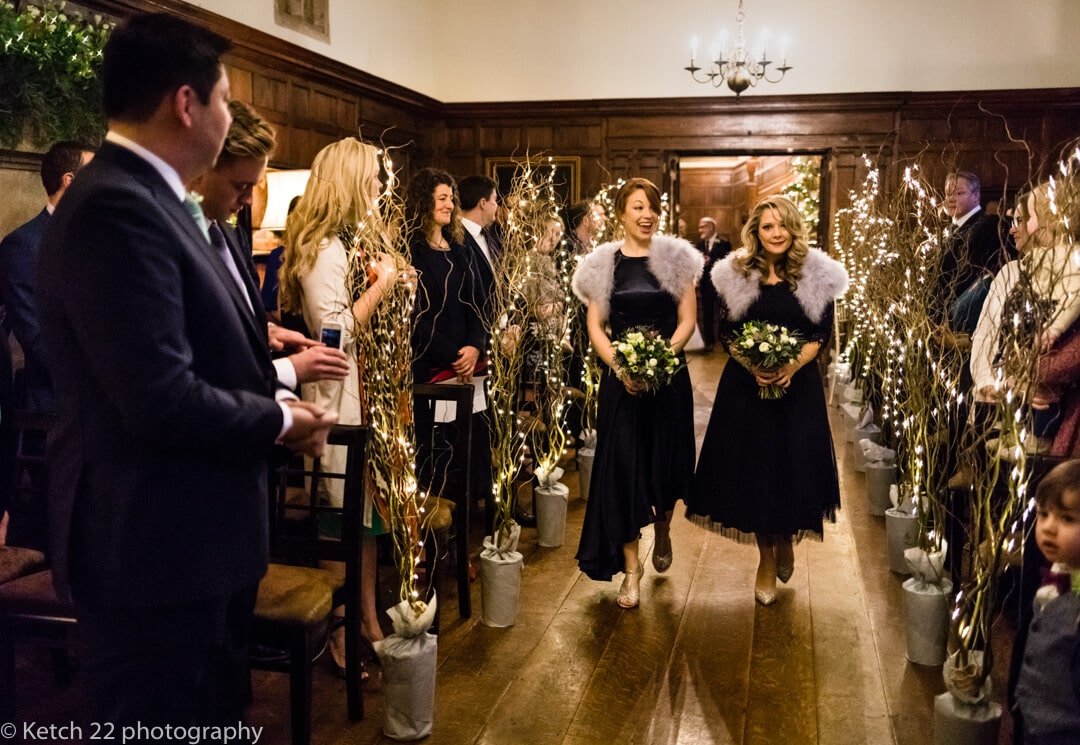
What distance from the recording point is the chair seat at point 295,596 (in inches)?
97.7

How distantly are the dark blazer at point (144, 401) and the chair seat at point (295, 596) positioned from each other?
87 centimetres

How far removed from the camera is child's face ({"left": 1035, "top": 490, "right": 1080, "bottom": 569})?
2201 mm

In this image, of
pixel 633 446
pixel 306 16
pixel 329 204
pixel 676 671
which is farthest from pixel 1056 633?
pixel 306 16

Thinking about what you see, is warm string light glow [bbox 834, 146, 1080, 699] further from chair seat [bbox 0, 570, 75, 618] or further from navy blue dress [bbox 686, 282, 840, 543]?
chair seat [bbox 0, 570, 75, 618]

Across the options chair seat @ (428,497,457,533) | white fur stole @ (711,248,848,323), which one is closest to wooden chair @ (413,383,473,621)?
chair seat @ (428,497,457,533)

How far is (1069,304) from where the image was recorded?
319cm

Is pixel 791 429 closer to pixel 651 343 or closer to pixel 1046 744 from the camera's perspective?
pixel 651 343

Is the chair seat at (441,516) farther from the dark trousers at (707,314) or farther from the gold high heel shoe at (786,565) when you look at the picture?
the dark trousers at (707,314)

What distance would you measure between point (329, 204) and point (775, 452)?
2026 millimetres

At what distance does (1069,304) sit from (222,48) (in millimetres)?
2810

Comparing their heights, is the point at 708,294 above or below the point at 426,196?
below

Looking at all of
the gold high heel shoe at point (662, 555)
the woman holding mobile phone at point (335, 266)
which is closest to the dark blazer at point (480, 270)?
the woman holding mobile phone at point (335, 266)

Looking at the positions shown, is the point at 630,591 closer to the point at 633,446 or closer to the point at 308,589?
the point at 633,446

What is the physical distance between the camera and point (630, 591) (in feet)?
12.9
